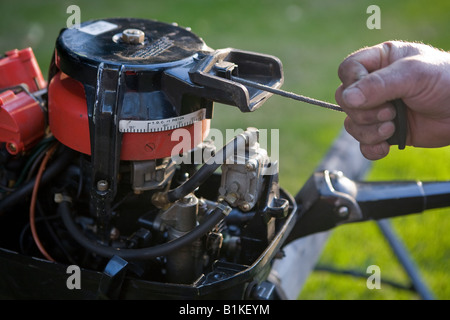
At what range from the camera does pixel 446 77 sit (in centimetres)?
113

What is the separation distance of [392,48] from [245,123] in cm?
292

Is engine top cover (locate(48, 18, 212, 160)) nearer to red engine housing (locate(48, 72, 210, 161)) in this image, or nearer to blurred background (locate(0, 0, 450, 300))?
red engine housing (locate(48, 72, 210, 161))

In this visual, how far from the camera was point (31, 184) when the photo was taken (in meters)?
1.43

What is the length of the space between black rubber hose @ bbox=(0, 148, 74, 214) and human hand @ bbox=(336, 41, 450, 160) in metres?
0.73

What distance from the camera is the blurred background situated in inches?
113

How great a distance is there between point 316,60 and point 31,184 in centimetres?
406

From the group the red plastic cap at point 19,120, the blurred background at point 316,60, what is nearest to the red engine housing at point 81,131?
the red plastic cap at point 19,120

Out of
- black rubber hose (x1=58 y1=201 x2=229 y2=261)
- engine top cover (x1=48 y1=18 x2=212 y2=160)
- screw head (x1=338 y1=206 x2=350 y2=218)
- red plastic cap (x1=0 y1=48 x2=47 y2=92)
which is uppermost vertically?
engine top cover (x1=48 y1=18 x2=212 y2=160)

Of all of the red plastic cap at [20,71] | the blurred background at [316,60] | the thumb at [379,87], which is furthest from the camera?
the blurred background at [316,60]

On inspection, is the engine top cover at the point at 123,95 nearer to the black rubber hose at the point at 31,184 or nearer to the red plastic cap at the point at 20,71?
the black rubber hose at the point at 31,184

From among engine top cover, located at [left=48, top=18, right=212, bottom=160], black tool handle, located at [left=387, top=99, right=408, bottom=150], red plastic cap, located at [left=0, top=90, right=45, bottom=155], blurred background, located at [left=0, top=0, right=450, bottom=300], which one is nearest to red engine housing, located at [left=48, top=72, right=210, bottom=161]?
engine top cover, located at [left=48, top=18, right=212, bottom=160]

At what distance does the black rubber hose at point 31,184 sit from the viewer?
1.43 m

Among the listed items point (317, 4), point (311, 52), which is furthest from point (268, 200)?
point (317, 4)

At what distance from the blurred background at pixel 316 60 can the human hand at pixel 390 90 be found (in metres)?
1.42
